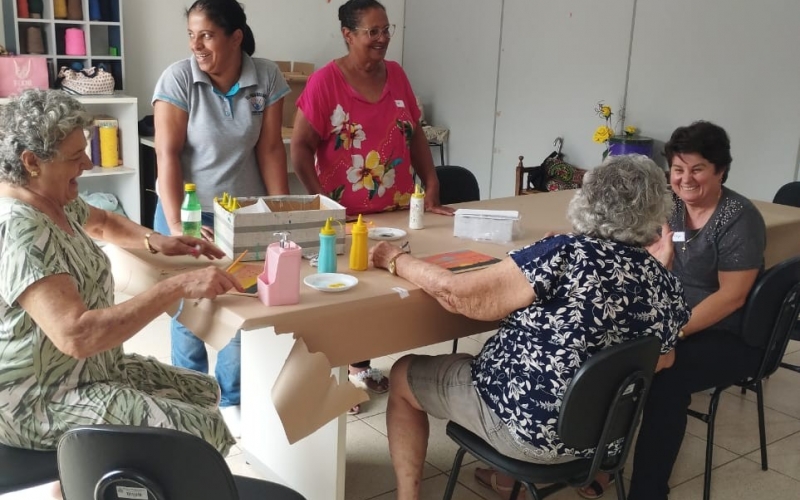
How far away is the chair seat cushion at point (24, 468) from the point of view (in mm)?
1659

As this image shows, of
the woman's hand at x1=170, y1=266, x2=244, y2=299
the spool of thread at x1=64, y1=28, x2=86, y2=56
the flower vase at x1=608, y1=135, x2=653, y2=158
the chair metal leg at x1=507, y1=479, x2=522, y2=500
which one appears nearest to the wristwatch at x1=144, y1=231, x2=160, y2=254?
the woman's hand at x1=170, y1=266, x2=244, y2=299

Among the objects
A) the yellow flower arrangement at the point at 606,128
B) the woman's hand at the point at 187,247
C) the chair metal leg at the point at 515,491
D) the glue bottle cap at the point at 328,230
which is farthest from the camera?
the yellow flower arrangement at the point at 606,128

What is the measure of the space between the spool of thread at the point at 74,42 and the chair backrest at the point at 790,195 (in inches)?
172

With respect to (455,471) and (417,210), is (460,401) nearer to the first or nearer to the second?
(455,471)

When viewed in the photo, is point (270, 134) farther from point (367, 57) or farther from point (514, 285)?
point (514, 285)

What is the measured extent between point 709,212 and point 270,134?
60.4 inches

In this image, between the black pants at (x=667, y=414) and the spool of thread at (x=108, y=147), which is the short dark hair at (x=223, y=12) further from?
the spool of thread at (x=108, y=147)

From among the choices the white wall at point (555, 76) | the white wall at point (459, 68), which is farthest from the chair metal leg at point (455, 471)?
the white wall at point (459, 68)

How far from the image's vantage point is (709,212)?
8.32 feet

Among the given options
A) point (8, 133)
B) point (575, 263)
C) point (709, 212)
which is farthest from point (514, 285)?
point (8, 133)

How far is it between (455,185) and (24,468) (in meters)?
2.38

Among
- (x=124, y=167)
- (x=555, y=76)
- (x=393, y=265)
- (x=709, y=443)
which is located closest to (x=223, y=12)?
(x=393, y=265)

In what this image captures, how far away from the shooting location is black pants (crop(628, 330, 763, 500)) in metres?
2.35

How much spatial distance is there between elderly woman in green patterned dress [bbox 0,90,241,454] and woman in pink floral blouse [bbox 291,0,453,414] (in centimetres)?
113
